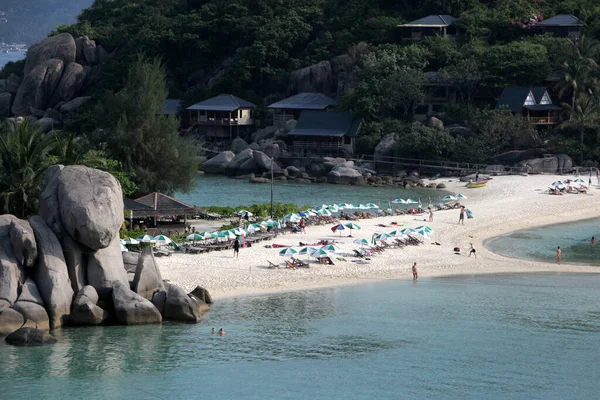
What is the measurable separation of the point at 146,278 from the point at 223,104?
190ft

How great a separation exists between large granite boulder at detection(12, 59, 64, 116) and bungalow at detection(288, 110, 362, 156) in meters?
27.9

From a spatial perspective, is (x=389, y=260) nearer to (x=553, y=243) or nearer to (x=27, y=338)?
(x=553, y=243)

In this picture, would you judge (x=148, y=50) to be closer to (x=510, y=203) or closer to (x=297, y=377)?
(x=510, y=203)

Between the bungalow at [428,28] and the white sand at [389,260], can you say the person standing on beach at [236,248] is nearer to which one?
the white sand at [389,260]

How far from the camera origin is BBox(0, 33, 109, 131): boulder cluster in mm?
102375

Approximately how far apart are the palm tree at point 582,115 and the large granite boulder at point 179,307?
48698 millimetres

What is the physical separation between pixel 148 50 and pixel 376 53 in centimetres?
2511

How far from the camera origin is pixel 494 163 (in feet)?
265

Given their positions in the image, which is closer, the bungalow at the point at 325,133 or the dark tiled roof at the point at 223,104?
the bungalow at the point at 325,133

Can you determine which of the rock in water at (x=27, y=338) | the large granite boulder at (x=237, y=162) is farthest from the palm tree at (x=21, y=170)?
the large granite boulder at (x=237, y=162)

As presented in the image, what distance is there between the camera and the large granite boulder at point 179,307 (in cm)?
3706

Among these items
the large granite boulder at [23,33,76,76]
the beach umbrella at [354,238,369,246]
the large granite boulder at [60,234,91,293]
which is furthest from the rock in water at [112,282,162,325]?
the large granite boulder at [23,33,76,76]

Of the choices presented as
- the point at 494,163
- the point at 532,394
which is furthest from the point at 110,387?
the point at 494,163

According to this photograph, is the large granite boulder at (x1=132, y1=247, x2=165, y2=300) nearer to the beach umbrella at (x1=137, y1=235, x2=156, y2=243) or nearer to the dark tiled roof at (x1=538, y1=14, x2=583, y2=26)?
the beach umbrella at (x1=137, y1=235, x2=156, y2=243)
